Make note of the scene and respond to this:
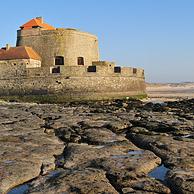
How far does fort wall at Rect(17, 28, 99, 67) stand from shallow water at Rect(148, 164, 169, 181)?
30.5m

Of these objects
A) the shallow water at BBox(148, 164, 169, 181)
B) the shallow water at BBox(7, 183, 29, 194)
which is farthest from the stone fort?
the shallow water at BBox(7, 183, 29, 194)

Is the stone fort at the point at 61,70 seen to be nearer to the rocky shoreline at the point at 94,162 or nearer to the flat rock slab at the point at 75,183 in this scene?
the rocky shoreline at the point at 94,162

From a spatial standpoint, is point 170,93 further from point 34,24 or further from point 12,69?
point 12,69

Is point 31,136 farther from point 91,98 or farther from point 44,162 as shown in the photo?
point 91,98

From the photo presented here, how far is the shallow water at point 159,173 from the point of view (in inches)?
228

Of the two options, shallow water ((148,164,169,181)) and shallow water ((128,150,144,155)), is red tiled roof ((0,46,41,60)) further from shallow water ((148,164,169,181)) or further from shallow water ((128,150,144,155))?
shallow water ((148,164,169,181))

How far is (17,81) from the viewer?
32.6 metres

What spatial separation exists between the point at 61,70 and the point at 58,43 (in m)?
5.91

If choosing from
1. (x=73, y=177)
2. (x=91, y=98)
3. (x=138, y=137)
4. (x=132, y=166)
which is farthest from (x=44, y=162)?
(x=91, y=98)

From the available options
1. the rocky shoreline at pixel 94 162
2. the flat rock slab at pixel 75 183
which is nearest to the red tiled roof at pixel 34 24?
the rocky shoreline at pixel 94 162

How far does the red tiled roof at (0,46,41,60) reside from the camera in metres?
34.5

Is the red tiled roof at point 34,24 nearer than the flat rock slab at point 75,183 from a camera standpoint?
No

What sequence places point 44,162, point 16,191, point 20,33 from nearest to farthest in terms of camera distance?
point 16,191 < point 44,162 < point 20,33

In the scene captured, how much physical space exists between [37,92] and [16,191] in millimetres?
27115
